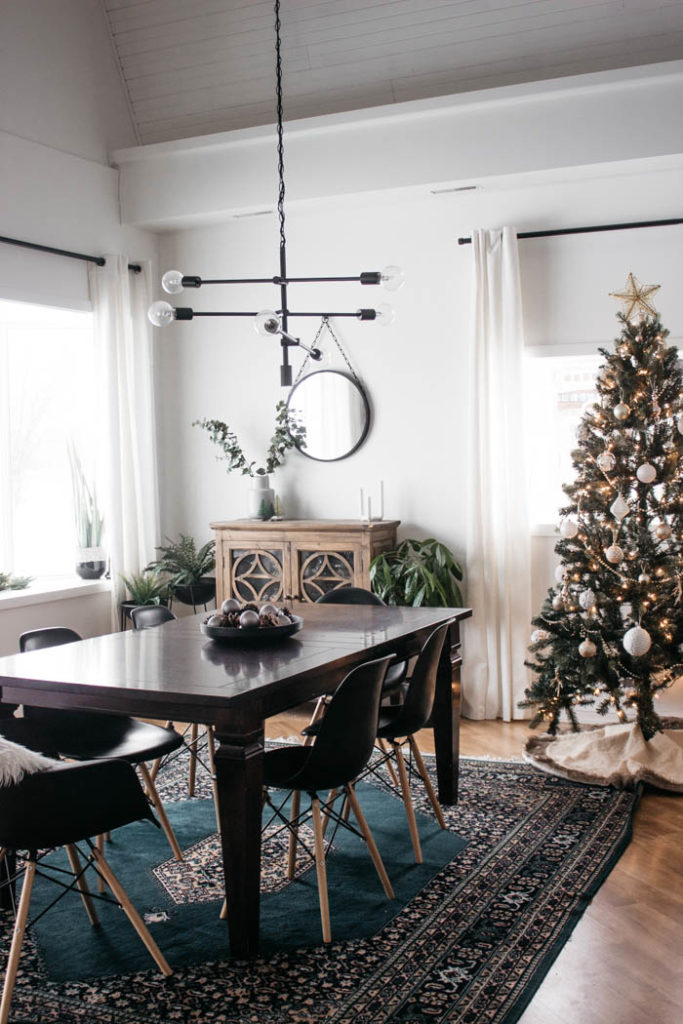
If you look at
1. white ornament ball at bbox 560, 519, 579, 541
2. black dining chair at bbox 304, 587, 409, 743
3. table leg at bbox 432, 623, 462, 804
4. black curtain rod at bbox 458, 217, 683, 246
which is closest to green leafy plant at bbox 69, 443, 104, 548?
black dining chair at bbox 304, 587, 409, 743

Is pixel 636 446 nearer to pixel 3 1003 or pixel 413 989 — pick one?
pixel 413 989

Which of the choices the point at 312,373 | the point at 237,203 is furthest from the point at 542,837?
the point at 237,203

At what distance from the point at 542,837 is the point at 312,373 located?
3.44 meters

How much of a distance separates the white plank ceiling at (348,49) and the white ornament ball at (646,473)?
2.30 meters

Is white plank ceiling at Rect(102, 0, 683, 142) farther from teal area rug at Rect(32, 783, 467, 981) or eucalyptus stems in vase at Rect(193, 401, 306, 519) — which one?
teal area rug at Rect(32, 783, 467, 981)

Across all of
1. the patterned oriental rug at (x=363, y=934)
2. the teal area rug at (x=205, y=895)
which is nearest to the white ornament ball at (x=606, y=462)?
the patterned oriental rug at (x=363, y=934)

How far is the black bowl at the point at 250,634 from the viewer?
12.2 feet

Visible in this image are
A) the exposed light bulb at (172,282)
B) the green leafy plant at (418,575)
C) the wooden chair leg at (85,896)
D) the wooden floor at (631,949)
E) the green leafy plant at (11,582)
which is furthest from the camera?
the green leafy plant at (11,582)

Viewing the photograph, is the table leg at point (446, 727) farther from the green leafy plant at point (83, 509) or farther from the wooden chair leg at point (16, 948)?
the green leafy plant at point (83, 509)

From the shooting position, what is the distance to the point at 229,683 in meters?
3.05

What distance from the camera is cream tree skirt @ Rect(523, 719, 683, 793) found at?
14.7ft

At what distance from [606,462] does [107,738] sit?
2.49m

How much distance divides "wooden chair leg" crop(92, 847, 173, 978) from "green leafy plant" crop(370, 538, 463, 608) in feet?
9.73

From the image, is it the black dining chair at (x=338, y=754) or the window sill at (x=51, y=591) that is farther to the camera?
the window sill at (x=51, y=591)
